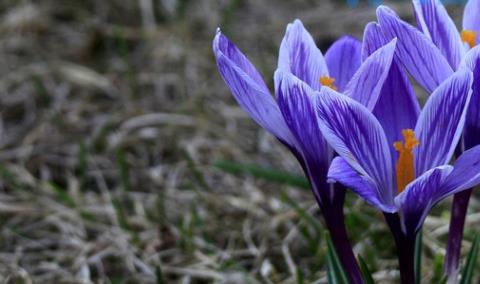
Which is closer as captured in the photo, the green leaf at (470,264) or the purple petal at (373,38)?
the purple petal at (373,38)

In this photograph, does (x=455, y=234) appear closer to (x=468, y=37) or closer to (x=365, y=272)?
(x=365, y=272)

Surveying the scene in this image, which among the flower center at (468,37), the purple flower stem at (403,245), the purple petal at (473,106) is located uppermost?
the flower center at (468,37)

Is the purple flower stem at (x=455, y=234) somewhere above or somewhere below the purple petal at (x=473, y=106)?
below

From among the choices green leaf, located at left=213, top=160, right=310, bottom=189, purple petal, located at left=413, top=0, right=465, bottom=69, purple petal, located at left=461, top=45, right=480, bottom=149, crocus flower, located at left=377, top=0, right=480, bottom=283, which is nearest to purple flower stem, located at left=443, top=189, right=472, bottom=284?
crocus flower, located at left=377, top=0, right=480, bottom=283

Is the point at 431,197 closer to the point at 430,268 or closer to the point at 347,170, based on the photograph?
the point at 347,170

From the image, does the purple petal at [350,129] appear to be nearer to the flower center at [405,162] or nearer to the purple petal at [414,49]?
the flower center at [405,162]

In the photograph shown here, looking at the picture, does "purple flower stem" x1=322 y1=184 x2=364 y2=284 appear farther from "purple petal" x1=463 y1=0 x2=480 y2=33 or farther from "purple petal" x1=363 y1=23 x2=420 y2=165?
"purple petal" x1=463 y1=0 x2=480 y2=33

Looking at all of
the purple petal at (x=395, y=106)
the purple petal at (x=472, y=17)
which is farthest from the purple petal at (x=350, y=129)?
the purple petal at (x=472, y=17)
